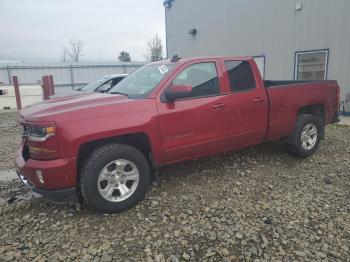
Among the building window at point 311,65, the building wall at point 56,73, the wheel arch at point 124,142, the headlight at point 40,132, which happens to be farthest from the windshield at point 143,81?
the building wall at point 56,73

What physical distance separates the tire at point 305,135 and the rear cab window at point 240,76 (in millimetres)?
1238

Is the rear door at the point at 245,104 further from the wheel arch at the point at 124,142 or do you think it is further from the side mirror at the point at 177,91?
the wheel arch at the point at 124,142

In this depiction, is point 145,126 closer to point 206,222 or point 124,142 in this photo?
point 124,142

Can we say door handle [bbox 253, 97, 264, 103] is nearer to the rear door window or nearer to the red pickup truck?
the red pickup truck

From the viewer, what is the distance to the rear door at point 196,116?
378 cm

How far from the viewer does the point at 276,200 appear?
3.80 meters

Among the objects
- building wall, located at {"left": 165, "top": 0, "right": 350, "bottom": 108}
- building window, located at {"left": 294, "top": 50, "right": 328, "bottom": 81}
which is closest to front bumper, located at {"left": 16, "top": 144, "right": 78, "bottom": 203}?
building wall, located at {"left": 165, "top": 0, "right": 350, "bottom": 108}

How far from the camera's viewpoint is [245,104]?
14.5 ft

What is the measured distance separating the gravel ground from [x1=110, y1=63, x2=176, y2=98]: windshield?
4.63 feet

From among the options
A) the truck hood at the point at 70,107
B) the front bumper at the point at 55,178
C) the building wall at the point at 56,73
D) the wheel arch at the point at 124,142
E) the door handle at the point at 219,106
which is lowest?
the front bumper at the point at 55,178

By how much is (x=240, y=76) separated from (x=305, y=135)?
5.83 ft

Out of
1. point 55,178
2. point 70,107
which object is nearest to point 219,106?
point 70,107

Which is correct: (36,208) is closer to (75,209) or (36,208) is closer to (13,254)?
(75,209)

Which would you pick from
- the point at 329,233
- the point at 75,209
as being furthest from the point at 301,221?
the point at 75,209
